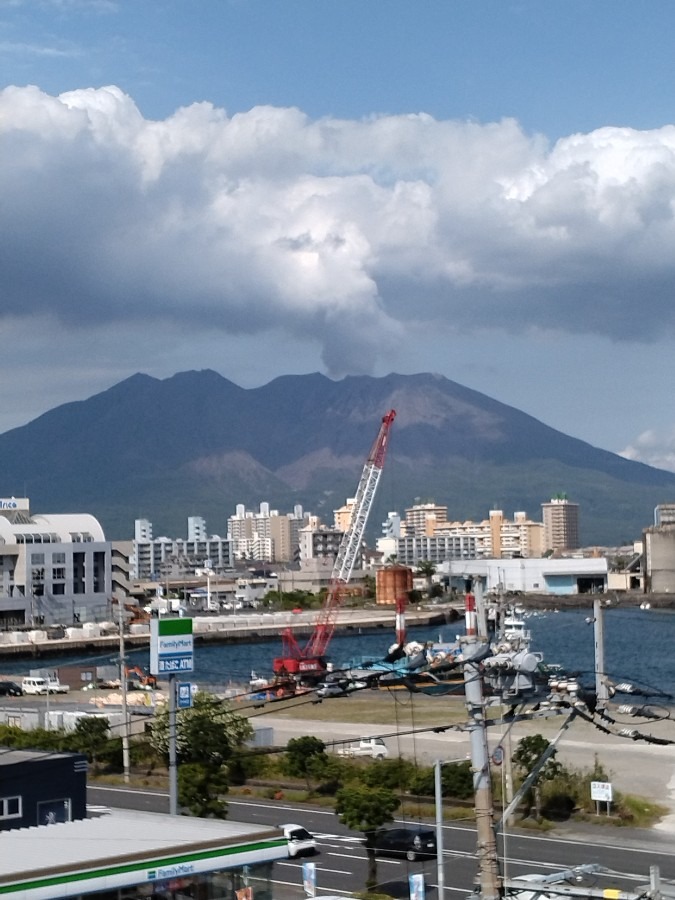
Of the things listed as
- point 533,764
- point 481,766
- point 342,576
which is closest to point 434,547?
point 342,576

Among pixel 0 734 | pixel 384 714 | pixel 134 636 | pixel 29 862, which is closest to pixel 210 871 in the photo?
pixel 29 862

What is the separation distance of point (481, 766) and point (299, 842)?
6.34 meters

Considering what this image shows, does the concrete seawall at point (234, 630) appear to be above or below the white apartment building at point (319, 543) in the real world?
below

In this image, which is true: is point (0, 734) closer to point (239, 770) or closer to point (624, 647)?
point (239, 770)

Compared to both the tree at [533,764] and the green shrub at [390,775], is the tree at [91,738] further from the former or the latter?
the tree at [533,764]

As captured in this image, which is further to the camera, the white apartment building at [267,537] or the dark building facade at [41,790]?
the white apartment building at [267,537]

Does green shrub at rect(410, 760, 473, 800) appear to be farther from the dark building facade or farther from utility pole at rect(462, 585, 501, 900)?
utility pole at rect(462, 585, 501, 900)

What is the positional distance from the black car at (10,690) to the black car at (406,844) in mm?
22037

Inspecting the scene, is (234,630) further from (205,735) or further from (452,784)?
(452,784)

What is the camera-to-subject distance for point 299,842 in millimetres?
11914

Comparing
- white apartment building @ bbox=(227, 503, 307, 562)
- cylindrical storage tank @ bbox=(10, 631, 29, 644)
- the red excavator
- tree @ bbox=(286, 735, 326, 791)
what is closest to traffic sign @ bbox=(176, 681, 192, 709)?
tree @ bbox=(286, 735, 326, 791)

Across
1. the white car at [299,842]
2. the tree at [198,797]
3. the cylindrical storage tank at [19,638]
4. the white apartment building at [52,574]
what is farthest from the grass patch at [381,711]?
the white apartment building at [52,574]

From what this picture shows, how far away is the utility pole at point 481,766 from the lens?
5.95 meters

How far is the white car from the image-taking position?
11789 millimetres
